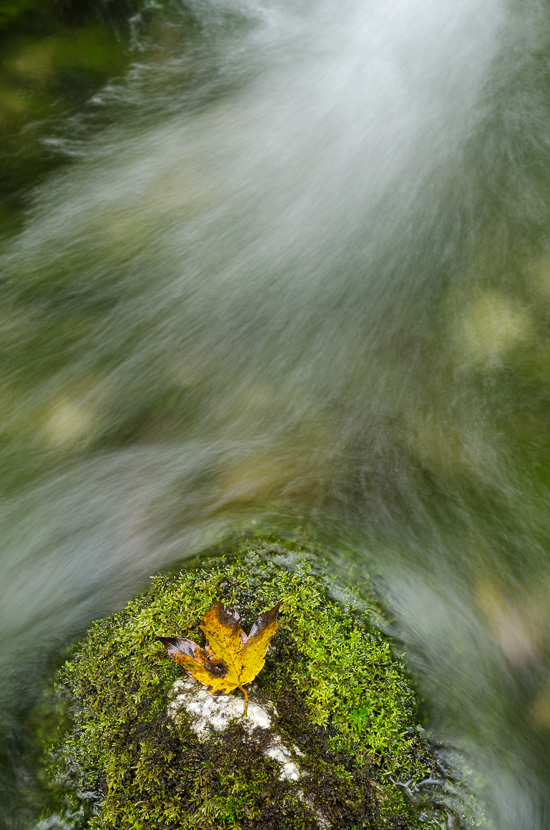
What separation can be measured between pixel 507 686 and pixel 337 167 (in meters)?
3.93

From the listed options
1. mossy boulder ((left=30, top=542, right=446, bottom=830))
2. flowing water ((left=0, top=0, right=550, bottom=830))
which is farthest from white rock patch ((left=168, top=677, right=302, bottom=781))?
flowing water ((left=0, top=0, right=550, bottom=830))

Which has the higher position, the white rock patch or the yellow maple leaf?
the yellow maple leaf

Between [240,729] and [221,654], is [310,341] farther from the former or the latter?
[240,729]

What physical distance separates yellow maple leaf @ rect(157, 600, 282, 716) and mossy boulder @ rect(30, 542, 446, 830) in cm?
7

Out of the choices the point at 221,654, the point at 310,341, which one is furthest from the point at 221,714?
the point at 310,341

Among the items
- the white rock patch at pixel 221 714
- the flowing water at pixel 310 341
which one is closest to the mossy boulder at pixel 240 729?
the white rock patch at pixel 221 714

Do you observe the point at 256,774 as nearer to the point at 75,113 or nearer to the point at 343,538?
the point at 343,538

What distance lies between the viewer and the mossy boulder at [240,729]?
5.74 feet

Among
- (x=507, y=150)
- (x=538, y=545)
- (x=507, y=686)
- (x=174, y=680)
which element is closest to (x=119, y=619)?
(x=174, y=680)

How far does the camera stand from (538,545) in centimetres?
269

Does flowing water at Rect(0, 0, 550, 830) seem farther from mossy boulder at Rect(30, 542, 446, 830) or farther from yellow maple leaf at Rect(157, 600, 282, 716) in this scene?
yellow maple leaf at Rect(157, 600, 282, 716)

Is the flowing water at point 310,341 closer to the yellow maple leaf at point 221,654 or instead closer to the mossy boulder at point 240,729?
the mossy boulder at point 240,729

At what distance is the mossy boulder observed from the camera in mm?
1749

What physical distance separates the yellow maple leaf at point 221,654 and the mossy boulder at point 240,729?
7cm
